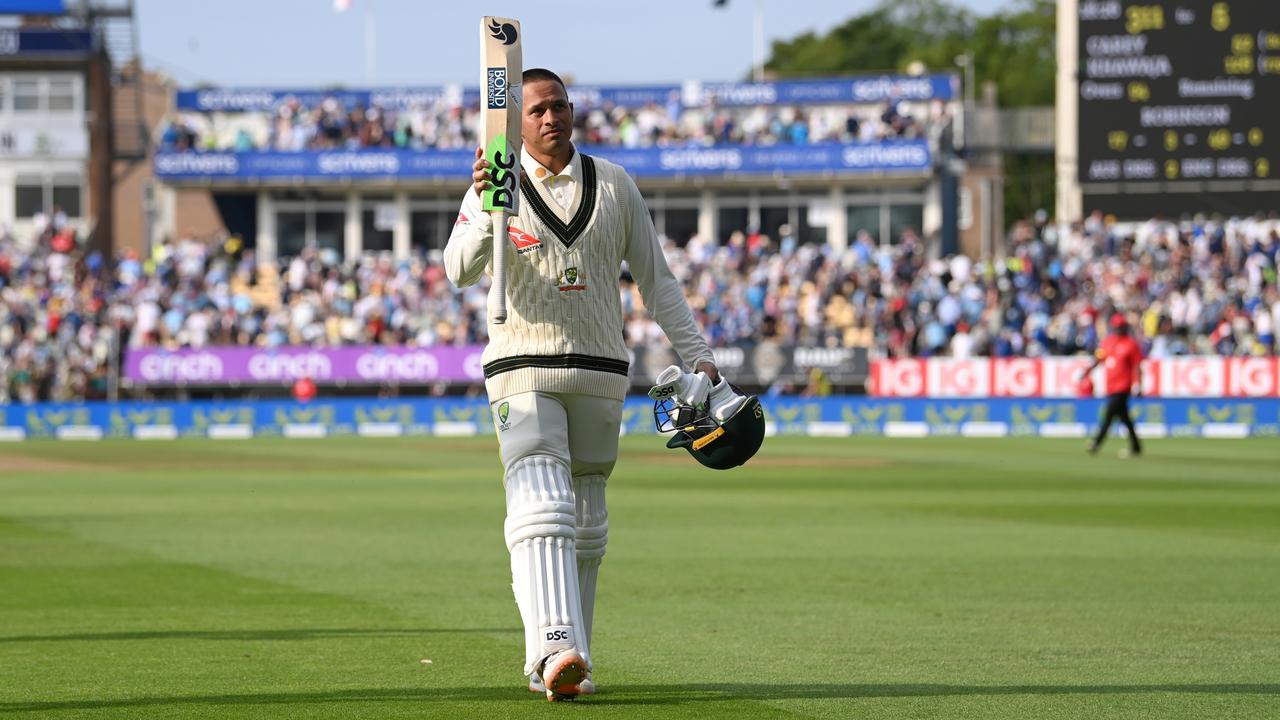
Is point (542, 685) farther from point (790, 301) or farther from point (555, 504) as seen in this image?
point (790, 301)

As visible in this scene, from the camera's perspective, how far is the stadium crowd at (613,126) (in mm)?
50094

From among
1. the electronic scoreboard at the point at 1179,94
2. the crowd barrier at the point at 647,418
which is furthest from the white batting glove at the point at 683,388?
the electronic scoreboard at the point at 1179,94

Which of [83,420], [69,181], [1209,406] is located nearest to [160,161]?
[69,181]

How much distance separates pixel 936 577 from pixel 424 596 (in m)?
3.20

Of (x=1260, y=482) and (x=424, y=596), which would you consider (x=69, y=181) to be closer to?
(x=1260, y=482)

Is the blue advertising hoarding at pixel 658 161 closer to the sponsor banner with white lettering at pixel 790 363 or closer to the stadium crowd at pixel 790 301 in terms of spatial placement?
the stadium crowd at pixel 790 301

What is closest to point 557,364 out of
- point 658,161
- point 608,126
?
point 658,161

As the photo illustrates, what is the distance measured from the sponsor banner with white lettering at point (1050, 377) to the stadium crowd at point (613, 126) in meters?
13.8

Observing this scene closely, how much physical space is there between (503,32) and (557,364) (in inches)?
46.1

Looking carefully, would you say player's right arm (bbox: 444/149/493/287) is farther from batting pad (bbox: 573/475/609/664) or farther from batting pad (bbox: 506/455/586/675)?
batting pad (bbox: 573/475/609/664)

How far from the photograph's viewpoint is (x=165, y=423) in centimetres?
3609

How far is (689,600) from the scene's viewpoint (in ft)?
32.3

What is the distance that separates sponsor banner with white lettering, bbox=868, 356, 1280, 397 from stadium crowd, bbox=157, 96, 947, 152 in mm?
13825

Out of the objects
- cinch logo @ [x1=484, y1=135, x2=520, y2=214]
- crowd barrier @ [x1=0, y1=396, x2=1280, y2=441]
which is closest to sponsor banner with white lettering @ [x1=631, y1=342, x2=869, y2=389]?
crowd barrier @ [x1=0, y1=396, x2=1280, y2=441]
